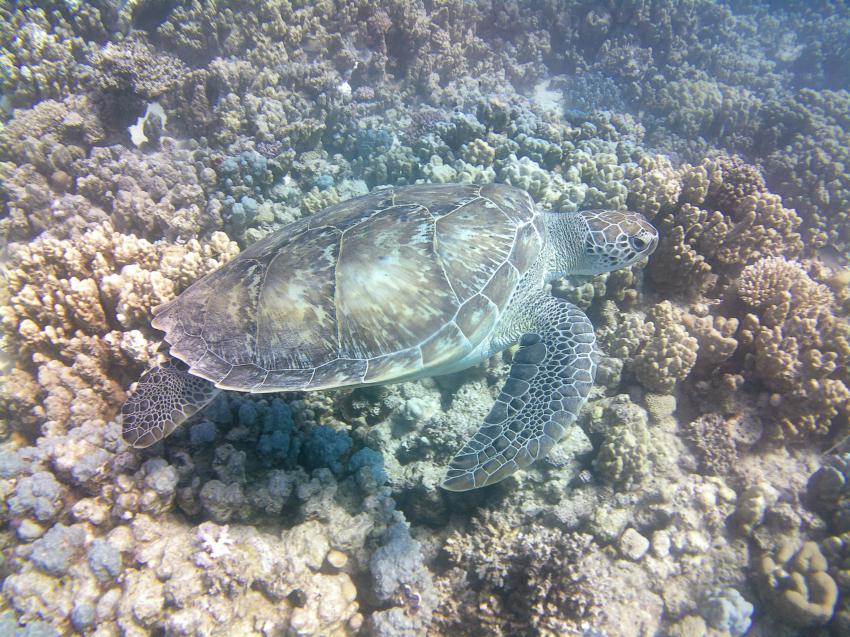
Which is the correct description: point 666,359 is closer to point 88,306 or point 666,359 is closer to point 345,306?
point 345,306

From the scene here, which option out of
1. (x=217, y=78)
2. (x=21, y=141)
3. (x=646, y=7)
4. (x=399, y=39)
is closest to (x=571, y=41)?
(x=646, y=7)

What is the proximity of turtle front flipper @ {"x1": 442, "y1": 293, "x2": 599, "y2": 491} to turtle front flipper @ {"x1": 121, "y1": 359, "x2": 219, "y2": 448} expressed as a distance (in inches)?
73.7

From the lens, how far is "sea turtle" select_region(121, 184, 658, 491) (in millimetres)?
2768

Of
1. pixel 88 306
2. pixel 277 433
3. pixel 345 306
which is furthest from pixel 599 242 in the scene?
pixel 88 306

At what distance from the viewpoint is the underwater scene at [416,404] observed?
2490mm

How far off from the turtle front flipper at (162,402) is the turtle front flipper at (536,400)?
1.87 m

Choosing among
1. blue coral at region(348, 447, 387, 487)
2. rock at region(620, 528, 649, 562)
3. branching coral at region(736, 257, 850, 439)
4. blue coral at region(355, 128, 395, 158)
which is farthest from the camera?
blue coral at region(355, 128, 395, 158)

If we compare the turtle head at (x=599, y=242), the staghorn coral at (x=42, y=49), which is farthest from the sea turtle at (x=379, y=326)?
the staghorn coral at (x=42, y=49)

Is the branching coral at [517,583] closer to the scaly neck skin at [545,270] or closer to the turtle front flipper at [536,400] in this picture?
the turtle front flipper at [536,400]

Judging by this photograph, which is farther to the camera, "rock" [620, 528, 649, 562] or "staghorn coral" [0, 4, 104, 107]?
"staghorn coral" [0, 4, 104, 107]

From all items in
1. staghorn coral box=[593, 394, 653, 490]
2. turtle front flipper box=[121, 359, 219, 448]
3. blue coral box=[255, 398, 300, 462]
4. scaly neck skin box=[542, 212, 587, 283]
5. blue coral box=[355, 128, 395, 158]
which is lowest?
staghorn coral box=[593, 394, 653, 490]

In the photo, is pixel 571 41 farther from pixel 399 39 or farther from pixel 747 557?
pixel 747 557

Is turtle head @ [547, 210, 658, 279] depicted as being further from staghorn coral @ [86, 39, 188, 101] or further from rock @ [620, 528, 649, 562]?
staghorn coral @ [86, 39, 188, 101]

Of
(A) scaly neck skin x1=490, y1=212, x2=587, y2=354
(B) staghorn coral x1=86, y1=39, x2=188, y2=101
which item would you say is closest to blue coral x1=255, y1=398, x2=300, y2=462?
(A) scaly neck skin x1=490, y1=212, x2=587, y2=354
